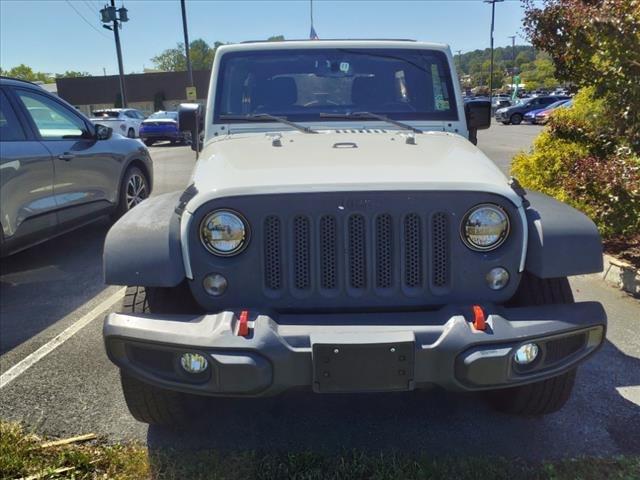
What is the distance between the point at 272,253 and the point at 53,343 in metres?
2.34

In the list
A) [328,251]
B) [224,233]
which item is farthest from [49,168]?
[328,251]

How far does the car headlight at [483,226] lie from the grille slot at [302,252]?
2.17 ft

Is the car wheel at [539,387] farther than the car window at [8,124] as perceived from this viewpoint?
No

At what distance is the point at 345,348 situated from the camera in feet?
7.46

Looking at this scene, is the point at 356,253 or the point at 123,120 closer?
the point at 356,253

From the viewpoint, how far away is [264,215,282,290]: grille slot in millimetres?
2523

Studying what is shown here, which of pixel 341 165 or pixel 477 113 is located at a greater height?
pixel 477 113

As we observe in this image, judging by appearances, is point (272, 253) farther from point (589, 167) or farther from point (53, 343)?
point (589, 167)

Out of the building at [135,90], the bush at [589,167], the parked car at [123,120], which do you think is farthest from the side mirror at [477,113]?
the building at [135,90]

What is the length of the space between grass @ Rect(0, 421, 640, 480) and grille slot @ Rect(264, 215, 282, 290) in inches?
33.4

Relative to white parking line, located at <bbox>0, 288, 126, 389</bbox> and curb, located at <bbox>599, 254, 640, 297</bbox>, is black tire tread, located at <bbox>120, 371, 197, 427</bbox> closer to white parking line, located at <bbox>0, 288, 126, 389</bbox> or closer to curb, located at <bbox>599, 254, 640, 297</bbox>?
white parking line, located at <bbox>0, 288, 126, 389</bbox>

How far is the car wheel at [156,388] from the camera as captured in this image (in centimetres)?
272

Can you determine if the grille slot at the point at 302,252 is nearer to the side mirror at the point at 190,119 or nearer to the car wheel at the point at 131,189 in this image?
the side mirror at the point at 190,119

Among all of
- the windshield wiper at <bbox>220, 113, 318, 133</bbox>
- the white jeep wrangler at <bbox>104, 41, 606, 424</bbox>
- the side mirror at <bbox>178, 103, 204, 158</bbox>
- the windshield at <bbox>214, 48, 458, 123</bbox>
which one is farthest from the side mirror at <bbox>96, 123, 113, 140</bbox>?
the white jeep wrangler at <bbox>104, 41, 606, 424</bbox>
